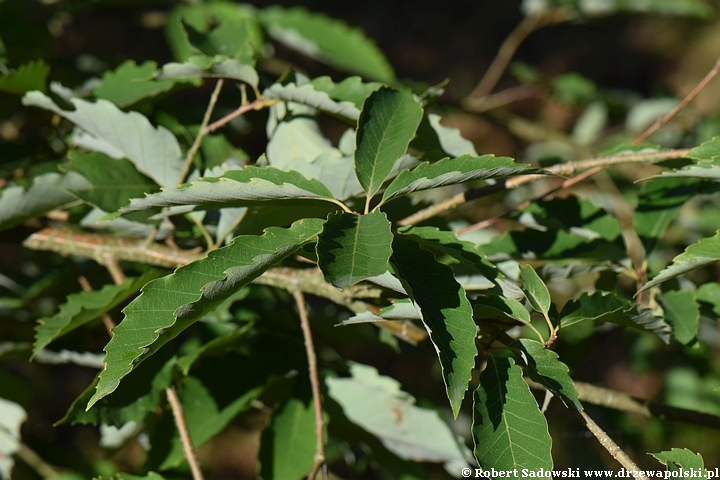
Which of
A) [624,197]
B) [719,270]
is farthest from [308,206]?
[719,270]

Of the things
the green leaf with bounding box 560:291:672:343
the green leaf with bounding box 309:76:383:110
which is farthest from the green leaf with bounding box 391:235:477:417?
the green leaf with bounding box 309:76:383:110

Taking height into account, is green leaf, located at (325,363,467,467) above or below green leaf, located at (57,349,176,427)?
below

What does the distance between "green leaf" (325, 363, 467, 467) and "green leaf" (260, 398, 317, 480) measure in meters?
0.06

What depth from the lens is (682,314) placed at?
2.83 feet

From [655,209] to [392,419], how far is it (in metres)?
0.53

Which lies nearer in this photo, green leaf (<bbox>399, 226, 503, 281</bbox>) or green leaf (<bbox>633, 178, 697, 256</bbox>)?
green leaf (<bbox>399, 226, 503, 281</bbox>)

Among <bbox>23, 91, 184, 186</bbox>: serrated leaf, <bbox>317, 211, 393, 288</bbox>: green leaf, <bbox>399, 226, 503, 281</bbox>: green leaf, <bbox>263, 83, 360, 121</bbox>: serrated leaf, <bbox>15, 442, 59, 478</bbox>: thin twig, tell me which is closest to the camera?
<bbox>317, 211, 393, 288</bbox>: green leaf

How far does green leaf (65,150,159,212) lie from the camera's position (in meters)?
0.89

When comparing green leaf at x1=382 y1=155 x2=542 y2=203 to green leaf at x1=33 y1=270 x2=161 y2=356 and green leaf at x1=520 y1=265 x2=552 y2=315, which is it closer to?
green leaf at x1=520 y1=265 x2=552 y2=315

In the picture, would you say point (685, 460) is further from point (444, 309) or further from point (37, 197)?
point (37, 197)

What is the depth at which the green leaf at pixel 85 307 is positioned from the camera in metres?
0.85

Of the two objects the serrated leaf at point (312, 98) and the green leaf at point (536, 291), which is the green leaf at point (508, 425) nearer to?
the green leaf at point (536, 291)

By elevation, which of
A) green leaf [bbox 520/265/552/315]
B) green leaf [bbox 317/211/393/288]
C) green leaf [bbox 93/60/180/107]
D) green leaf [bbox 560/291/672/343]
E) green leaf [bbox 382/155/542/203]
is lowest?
green leaf [bbox 560/291/672/343]

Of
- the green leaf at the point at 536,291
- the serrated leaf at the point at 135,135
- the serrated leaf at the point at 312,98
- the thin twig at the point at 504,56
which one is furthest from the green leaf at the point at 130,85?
the thin twig at the point at 504,56
